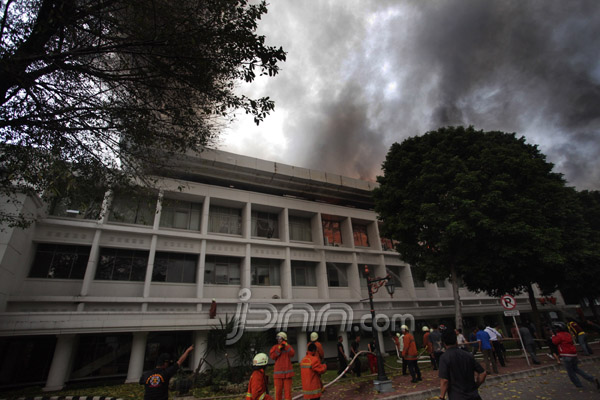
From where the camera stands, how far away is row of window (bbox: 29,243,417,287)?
53.1 feet

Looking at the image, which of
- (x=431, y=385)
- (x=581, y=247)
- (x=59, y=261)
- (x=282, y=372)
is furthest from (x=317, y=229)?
(x=282, y=372)

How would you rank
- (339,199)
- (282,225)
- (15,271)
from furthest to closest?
(339,199) < (282,225) < (15,271)

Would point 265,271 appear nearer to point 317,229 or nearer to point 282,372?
point 317,229

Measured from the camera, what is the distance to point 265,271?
853 inches

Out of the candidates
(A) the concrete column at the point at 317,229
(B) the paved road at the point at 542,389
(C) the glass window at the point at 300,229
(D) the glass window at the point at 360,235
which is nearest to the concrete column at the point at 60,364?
(C) the glass window at the point at 300,229

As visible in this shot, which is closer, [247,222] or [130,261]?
[130,261]

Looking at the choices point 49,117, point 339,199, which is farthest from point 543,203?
point 49,117

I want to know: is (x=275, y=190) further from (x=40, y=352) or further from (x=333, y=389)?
(x=40, y=352)

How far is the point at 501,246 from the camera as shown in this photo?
51.2 ft

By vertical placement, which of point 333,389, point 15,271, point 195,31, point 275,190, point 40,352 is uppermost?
point 275,190

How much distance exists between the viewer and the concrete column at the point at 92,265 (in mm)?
15357

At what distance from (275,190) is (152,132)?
613 inches

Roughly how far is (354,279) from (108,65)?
21.0 metres

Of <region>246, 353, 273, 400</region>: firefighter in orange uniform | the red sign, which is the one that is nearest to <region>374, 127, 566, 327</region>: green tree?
the red sign
